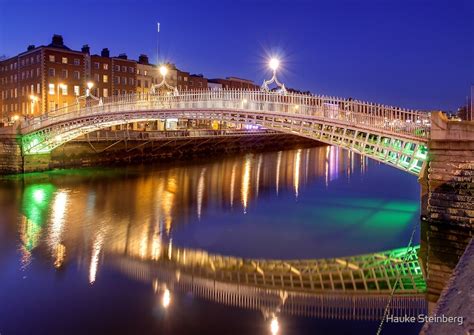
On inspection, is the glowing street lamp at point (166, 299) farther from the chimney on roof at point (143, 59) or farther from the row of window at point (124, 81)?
the chimney on roof at point (143, 59)

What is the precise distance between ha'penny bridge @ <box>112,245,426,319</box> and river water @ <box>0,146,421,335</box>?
34 cm

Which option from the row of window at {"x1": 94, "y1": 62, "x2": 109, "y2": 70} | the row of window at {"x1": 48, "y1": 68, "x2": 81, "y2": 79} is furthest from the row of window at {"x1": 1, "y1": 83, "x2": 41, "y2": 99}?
the row of window at {"x1": 94, "y1": 62, "x2": 109, "y2": 70}

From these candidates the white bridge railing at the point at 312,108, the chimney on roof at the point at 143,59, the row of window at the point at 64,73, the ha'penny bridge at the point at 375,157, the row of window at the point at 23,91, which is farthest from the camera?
the chimney on roof at the point at 143,59

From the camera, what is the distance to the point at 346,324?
30.5 feet

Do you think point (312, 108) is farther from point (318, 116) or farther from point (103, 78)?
point (103, 78)

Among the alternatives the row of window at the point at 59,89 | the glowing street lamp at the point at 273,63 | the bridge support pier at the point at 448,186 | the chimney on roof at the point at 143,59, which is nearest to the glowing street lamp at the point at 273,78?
the glowing street lamp at the point at 273,63

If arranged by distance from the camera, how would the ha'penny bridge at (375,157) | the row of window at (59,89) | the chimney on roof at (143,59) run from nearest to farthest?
1. the ha'penny bridge at (375,157)
2. the row of window at (59,89)
3. the chimney on roof at (143,59)

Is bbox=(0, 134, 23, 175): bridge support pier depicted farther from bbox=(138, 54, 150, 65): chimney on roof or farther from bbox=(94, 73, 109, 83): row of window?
bbox=(138, 54, 150, 65): chimney on roof

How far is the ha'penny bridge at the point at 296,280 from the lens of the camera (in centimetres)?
1013

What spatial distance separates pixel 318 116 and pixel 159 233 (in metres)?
7.06

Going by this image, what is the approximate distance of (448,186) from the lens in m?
14.6

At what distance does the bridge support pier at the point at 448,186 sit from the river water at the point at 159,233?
3.71ft

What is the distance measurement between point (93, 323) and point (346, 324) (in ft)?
16.1

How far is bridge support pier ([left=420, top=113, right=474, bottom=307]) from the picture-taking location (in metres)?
14.2
